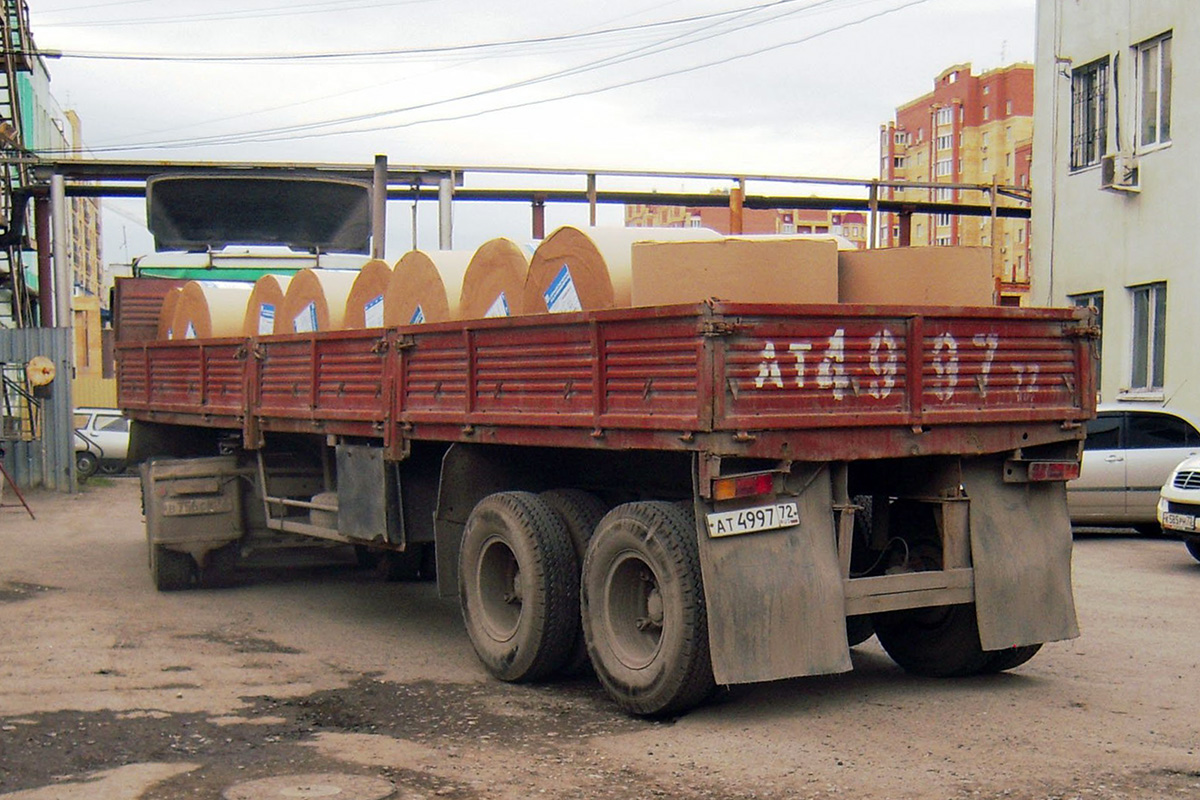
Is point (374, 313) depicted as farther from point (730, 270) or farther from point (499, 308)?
point (730, 270)

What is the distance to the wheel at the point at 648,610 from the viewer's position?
6348mm

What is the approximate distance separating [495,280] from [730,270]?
1828mm

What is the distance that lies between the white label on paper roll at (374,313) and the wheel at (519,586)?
1.99 m

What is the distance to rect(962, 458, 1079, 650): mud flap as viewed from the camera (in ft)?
22.7

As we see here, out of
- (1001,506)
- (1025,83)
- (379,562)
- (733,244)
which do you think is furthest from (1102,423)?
(1025,83)

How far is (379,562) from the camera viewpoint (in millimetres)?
12055

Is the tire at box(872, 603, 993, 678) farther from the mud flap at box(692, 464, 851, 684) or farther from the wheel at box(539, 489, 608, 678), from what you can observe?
the wheel at box(539, 489, 608, 678)

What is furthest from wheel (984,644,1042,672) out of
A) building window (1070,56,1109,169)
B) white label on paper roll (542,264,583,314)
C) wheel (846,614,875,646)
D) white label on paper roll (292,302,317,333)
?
building window (1070,56,1109,169)

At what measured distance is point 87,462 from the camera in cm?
2753

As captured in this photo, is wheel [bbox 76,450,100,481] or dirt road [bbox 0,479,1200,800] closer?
dirt road [bbox 0,479,1200,800]

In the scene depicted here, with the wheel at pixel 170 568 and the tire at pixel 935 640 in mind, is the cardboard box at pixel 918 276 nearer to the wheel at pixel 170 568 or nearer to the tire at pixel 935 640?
the tire at pixel 935 640

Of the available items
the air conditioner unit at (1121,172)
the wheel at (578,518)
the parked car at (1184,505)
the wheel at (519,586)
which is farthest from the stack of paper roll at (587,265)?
the air conditioner unit at (1121,172)

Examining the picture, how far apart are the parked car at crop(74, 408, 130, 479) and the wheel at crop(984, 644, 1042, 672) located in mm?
22739

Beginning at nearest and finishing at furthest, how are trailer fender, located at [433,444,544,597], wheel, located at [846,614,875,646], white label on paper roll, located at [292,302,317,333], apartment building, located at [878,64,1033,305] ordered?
wheel, located at [846,614,875,646] < trailer fender, located at [433,444,544,597] < white label on paper roll, located at [292,302,317,333] < apartment building, located at [878,64,1033,305]
